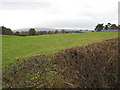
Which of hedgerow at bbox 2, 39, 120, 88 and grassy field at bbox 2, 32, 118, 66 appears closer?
hedgerow at bbox 2, 39, 120, 88

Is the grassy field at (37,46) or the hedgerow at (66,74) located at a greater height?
the grassy field at (37,46)

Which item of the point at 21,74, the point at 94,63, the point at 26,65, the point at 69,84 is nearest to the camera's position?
the point at 69,84

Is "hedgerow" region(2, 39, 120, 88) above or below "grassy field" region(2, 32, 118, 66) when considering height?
below

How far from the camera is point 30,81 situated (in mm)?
3838

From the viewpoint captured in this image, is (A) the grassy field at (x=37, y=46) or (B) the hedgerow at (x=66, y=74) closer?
(B) the hedgerow at (x=66, y=74)

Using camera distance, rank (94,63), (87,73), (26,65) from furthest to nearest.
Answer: (26,65) → (94,63) → (87,73)

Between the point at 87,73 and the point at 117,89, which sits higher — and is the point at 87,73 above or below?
above

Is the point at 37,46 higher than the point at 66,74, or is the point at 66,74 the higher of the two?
the point at 37,46

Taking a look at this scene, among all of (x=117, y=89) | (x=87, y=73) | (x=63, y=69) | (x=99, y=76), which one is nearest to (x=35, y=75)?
(x=63, y=69)

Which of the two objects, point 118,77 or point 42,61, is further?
point 42,61

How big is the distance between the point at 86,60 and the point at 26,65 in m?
2.64

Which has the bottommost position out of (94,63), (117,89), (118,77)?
(117,89)

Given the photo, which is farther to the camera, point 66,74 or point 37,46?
point 37,46

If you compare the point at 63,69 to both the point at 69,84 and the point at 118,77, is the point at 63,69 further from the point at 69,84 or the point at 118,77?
the point at 118,77
